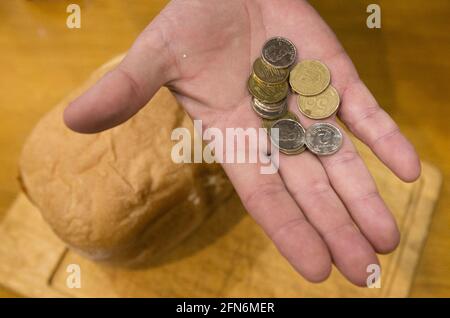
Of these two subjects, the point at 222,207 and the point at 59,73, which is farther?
the point at 59,73

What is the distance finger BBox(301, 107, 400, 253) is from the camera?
802 mm

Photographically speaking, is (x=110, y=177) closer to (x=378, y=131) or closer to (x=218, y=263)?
(x=218, y=263)

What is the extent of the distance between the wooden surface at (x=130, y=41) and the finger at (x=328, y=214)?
65 centimetres

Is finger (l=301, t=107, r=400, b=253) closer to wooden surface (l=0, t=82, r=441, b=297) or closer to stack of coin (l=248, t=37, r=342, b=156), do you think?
stack of coin (l=248, t=37, r=342, b=156)

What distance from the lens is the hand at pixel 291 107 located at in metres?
0.79

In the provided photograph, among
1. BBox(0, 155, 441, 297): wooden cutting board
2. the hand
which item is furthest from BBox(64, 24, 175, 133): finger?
BBox(0, 155, 441, 297): wooden cutting board

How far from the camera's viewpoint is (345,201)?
2.84 ft

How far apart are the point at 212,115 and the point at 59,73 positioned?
900mm

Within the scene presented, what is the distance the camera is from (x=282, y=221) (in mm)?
805

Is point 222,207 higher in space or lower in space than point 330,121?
lower

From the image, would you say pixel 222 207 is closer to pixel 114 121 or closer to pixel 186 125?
pixel 186 125

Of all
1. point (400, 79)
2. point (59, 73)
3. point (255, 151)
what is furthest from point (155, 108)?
point (400, 79)

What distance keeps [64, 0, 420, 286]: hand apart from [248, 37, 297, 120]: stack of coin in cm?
3
